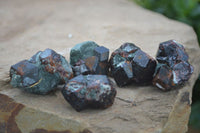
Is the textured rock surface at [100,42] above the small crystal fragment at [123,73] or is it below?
below

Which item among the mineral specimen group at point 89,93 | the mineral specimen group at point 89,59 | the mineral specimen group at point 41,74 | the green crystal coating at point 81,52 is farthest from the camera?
the green crystal coating at point 81,52

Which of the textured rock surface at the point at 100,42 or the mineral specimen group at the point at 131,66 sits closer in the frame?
the textured rock surface at the point at 100,42

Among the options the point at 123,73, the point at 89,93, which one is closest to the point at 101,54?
the point at 123,73

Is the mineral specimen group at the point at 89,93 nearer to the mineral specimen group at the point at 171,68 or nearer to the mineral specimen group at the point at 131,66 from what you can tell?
the mineral specimen group at the point at 131,66

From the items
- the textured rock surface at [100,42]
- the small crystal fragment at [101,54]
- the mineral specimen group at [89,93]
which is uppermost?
the small crystal fragment at [101,54]

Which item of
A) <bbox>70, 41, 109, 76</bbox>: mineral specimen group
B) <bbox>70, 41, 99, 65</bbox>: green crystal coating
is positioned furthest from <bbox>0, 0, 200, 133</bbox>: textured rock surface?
<bbox>70, 41, 99, 65</bbox>: green crystal coating

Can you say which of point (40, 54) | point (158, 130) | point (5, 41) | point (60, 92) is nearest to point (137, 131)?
point (158, 130)

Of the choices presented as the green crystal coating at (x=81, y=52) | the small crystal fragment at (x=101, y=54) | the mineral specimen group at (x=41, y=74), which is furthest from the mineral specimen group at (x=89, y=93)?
the green crystal coating at (x=81, y=52)

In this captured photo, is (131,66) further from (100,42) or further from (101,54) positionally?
(100,42)
